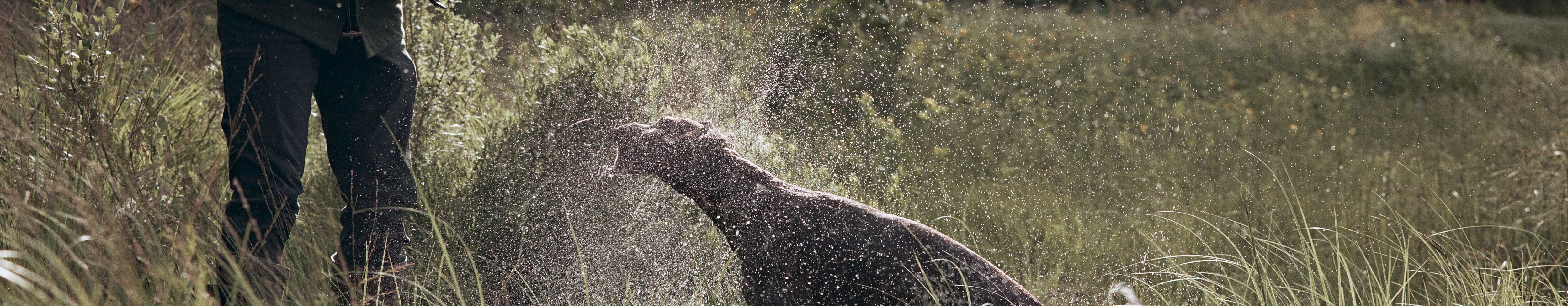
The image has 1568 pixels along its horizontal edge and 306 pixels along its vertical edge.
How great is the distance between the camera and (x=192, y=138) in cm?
321

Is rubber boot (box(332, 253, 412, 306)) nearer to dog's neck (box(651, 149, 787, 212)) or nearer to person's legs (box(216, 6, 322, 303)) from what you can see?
person's legs (box(216, 6, 322, 303))

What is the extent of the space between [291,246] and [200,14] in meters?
3.29

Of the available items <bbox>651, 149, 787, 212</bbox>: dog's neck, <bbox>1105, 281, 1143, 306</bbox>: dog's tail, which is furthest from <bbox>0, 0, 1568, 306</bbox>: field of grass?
<bbox>651, 149, 787, 212</bbox>: dog's neck

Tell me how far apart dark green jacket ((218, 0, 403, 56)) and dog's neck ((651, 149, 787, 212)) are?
3.02 feet

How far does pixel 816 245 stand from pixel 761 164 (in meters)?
1.07

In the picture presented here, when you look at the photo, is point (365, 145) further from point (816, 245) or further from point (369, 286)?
point (816, 245)

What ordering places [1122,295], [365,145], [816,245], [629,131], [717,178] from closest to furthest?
[816,245]
[717,178]
[629,131]
[365,145]
[1122,295]

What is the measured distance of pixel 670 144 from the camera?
1.98 metres

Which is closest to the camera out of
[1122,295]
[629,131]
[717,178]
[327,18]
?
[717,178]

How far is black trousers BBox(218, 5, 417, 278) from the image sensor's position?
210 centimetres

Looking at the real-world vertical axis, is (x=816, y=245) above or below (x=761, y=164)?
above

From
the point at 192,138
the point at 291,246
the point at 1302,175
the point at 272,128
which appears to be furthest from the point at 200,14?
the point at 1302,175

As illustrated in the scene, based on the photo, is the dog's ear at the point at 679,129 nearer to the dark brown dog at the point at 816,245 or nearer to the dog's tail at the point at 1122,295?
the dark brown dog at the point at 816,245

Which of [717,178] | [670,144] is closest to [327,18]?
[670,144]
